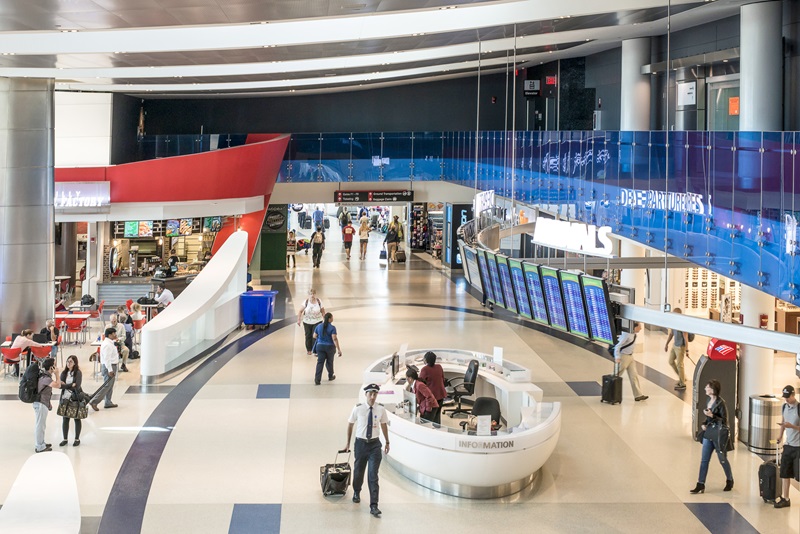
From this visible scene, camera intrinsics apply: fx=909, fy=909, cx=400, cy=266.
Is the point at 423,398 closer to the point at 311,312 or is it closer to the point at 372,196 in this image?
the point at 311,312

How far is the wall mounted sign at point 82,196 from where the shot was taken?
21.6 metres

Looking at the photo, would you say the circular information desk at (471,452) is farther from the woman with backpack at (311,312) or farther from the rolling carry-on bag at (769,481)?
the woman with backpack at (311,312)

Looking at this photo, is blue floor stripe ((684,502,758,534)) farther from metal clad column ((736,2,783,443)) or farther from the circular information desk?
metal clad column ((736,2,783,443))

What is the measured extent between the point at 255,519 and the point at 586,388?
25.1 feet

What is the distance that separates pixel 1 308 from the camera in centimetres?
1889

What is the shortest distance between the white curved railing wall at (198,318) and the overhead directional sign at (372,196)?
27.8 feet

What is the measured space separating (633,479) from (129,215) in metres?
15.8

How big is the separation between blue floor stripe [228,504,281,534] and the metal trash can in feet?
21.3

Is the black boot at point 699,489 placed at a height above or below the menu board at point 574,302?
below

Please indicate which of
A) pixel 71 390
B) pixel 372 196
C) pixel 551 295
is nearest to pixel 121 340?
pixel 71 390

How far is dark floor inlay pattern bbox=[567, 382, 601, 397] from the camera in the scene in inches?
593

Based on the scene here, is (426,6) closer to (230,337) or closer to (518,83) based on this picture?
(230,337)

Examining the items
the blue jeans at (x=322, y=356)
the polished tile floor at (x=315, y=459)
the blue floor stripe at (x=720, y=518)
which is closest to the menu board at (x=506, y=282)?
the polished tile floor at (x=315, y=459)

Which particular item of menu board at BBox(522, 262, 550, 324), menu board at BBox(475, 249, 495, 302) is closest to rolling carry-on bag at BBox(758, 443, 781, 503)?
menu board at BBox(522, 262, 550, 324)
